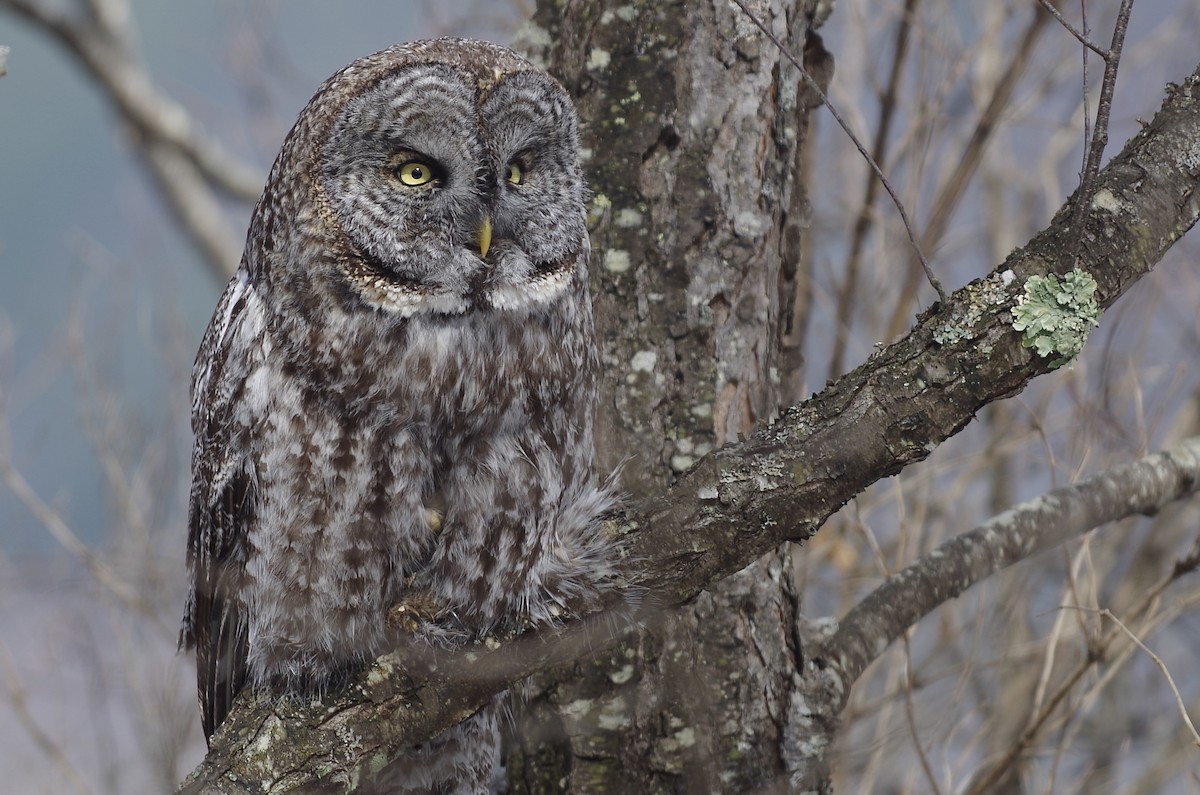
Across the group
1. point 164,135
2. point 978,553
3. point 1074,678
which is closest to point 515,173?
point 978,553

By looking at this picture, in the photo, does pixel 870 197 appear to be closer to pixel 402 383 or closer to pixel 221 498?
pixel 402 383

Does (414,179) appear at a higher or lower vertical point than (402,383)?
higher

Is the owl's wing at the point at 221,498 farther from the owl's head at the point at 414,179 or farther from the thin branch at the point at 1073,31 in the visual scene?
the thin branch at the point at 1073,31

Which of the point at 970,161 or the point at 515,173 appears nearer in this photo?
the point at 515,173

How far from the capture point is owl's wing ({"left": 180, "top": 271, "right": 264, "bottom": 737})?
2330 millimetres

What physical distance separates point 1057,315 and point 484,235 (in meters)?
1.09

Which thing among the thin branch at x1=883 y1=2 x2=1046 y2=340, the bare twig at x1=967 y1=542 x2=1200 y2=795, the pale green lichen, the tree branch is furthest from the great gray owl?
the thin branch at x1=883 y1=2 x2=1046 y2=340

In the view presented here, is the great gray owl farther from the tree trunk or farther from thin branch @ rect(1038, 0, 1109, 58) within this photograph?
thin branch @ rect(1038, 0, 1109, 58)

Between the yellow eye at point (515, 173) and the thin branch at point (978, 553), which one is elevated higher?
the yellow eye at point (515, 173)

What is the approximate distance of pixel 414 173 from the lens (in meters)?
2.26

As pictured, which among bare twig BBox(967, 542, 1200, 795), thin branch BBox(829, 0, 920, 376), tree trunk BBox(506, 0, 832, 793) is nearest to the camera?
tree trunk BBox(506, 0, 832, 793)

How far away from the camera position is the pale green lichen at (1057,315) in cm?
180

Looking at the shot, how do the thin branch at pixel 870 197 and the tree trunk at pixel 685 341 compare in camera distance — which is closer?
the tree trunk at pixel 685 341

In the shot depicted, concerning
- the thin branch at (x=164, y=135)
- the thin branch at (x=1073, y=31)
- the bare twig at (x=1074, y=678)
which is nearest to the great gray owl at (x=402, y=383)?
the thin branch at (x=1073, y=31)
